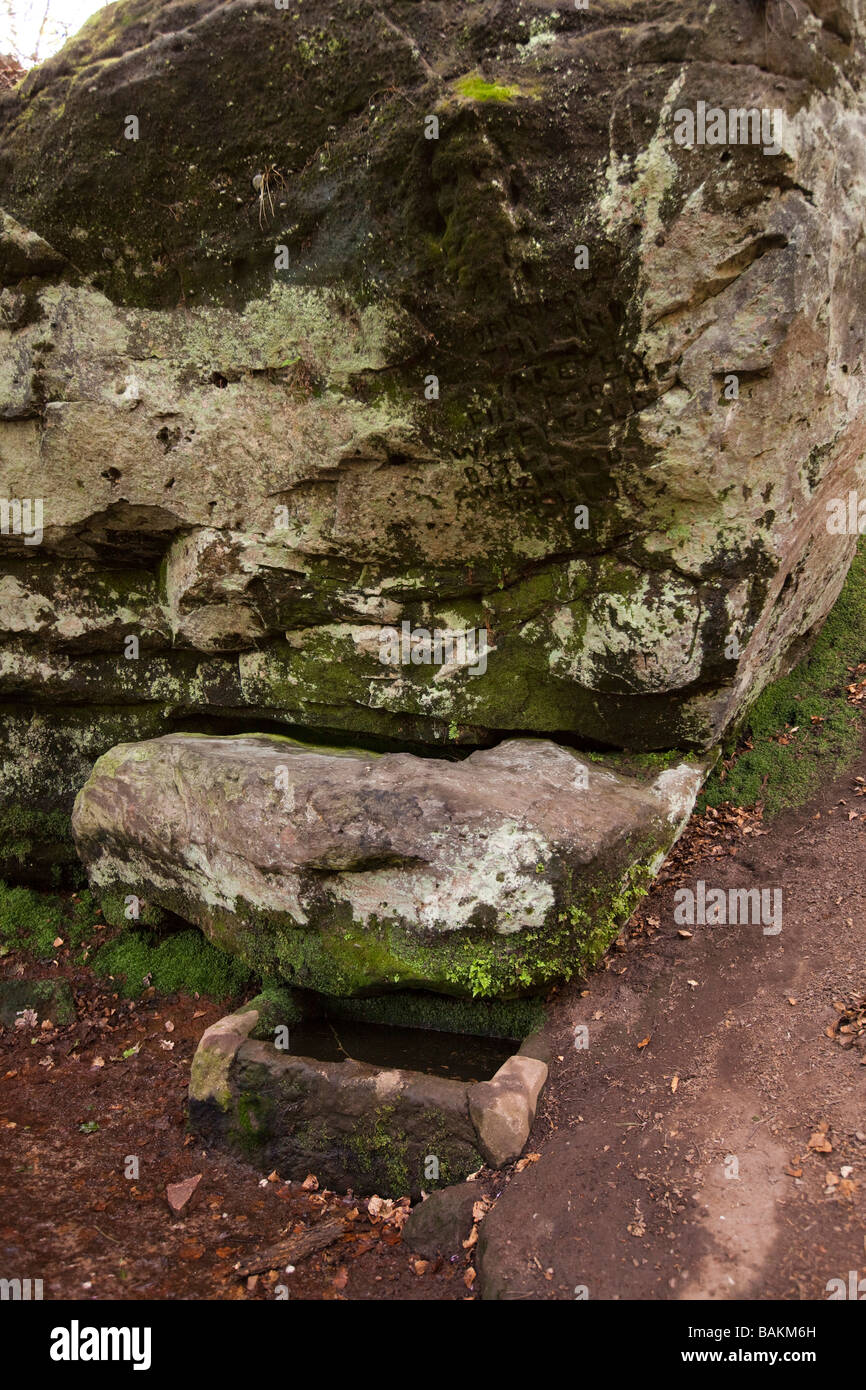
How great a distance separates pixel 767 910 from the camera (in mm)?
6539

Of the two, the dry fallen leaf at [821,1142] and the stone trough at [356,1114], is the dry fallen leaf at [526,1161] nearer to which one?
the stone trough at [356,1114]

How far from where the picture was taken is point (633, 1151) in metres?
5.04

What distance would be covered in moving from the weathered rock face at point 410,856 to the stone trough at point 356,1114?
607 millimetres

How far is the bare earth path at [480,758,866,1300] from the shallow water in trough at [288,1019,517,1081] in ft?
1.96

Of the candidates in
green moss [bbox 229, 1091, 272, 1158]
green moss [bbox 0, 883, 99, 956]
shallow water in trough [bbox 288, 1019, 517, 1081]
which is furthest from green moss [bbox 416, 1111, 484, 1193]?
green moss [bbox 0, 883, 99, 956]

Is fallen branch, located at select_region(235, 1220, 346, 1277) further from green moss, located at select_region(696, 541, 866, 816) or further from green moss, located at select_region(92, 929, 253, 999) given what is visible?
green moss, located at select_region(696, 541, 866, 816)

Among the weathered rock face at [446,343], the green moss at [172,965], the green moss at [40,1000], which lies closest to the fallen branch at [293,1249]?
the green moss at [172,965]

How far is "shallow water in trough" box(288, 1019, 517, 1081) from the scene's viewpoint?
6285 mm

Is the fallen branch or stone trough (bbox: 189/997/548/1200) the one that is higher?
stone trough (bbox: 189/997/548/1200)

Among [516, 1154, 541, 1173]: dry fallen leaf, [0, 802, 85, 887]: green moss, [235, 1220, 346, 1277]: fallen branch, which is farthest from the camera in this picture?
[0, 802, 85, 887]: green moss

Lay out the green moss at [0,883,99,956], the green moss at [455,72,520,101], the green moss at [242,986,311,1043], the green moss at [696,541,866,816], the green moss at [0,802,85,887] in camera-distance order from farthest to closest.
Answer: the green moss at [0,802,85,887] → the green moss at [0,883,99,956] → the green moss at [696,541,866,816] → the green moss at [242,986,311,1043] → the green moss at [455,72,520,101]

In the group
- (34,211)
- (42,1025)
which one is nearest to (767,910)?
(42,1025)

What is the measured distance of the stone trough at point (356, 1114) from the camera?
5473mm

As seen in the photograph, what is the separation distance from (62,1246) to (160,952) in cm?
306
